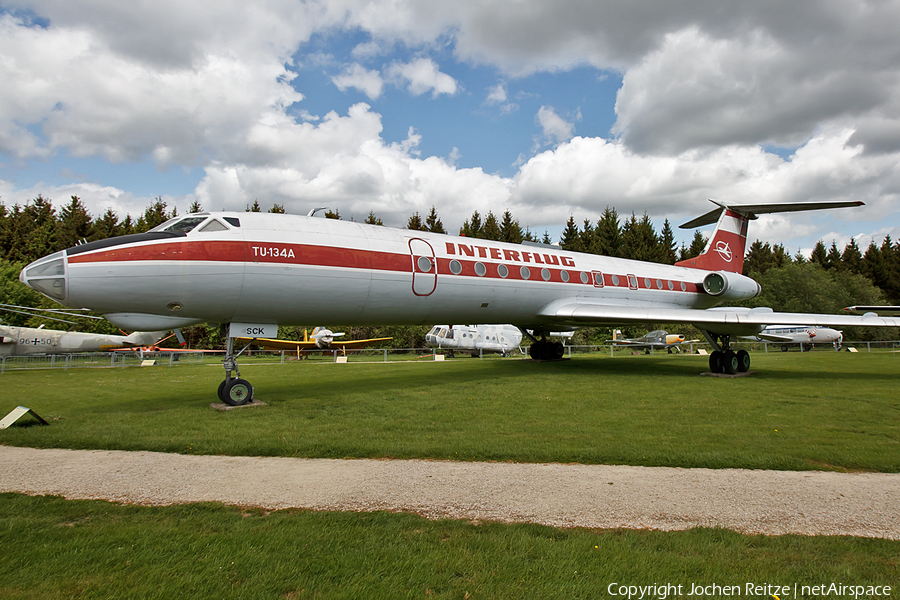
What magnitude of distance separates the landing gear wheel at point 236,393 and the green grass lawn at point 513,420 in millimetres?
500

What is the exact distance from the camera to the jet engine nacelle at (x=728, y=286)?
1900 cm

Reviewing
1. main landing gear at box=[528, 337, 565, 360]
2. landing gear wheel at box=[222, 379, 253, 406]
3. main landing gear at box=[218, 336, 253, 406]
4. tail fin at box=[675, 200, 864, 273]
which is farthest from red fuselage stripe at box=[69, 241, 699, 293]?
Result: tail fin at box=[675, 200, 864, 273]

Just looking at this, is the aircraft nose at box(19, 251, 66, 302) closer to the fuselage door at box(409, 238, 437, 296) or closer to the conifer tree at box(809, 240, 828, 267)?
the fuselage door at box(409, 238, 437, 296)

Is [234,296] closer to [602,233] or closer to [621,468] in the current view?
[621,468]

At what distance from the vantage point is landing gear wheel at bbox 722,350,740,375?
15.0m

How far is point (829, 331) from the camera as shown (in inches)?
1427

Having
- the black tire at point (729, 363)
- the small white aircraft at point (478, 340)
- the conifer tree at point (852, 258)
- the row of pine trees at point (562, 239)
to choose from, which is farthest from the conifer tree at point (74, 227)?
the conifer tree at point (852, 258)

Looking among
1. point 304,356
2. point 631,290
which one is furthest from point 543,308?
point 304,356

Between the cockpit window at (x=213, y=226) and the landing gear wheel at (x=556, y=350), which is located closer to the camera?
the cockpit window at (x=213, y=226)

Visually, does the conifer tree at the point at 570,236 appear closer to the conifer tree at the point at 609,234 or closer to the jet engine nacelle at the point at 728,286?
the conifer tree at the point at 609,234

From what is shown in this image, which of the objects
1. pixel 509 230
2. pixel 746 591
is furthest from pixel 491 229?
pixel 746 591

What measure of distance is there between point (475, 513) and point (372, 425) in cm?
377

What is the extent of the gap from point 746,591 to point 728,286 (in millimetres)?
18547

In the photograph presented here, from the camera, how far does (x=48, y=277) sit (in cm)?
813
